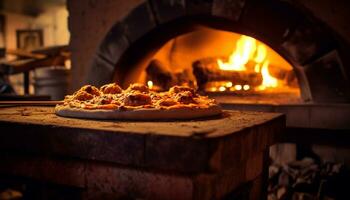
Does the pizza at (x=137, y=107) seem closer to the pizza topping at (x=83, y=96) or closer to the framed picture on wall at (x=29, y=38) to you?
the pizza topping at (x=83, y=96)

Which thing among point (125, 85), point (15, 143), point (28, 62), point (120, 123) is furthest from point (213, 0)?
point (28, 62)

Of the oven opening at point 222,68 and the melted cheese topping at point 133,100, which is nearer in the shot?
the melted cheese topping at point 133,100

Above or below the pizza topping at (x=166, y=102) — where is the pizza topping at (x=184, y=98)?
above

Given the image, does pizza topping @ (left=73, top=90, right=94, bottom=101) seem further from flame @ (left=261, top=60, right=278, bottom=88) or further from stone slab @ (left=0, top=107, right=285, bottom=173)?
flame @ (left=261, top=60, right=278, bottom=88)

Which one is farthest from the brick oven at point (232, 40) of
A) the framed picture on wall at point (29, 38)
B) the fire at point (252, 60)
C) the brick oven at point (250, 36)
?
the framed picture on wall at point (29, 38)

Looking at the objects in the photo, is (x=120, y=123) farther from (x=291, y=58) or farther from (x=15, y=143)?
(x=291, y=58)

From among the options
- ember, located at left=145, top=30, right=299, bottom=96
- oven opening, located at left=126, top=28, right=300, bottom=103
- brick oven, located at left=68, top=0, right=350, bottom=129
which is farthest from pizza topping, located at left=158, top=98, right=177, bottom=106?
ember, located at left=145, top=30, right=299, bottom=96
